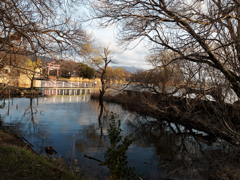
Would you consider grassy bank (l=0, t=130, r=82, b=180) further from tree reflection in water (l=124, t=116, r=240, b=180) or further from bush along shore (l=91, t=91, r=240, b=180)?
bush along shore (l=91, t=91, r=240, b=180)

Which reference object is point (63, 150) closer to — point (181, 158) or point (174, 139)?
point (181, 158)

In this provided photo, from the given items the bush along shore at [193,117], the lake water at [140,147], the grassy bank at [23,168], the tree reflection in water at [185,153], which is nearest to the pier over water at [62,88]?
the bush along shore at [193,117]

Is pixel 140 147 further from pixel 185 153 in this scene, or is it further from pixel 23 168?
pixel 23 168

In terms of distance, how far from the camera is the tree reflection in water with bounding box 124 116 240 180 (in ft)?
18.5

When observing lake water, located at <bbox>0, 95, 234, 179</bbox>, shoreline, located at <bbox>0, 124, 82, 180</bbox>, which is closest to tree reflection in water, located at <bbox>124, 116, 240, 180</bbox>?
lake water, located at <bbox>0, 95, 234, 179</bbox>

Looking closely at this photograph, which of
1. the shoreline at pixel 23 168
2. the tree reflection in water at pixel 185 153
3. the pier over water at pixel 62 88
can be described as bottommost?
the tree reflection in water at pixel 185 153

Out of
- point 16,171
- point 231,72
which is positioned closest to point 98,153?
point 16,171

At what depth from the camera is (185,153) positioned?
8148 mm

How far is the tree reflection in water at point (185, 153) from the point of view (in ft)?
18.5

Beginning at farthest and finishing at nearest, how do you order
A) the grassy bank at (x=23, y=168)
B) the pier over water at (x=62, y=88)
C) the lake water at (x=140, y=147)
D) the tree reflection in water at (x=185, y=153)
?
the pier over water at (x=62, y=88) < the lake water at (x=140, y=147) < the tree reflection in water at (x=185, y=153) < the grassy bank at (x=23, y=168)

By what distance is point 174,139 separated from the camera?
407 inches

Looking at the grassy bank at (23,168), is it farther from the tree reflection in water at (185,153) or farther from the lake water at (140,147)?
the tree reflection in water at (185,153)

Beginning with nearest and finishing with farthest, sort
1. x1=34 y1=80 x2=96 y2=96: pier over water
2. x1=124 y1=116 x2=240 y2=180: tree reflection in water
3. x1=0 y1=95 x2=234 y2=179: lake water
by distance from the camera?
1. x1=124 y1=116 x2=240 y2=180: tree reflection in water
2. x1=0 y1=95 x2=234 y2=179: lake water
3. x1=34 y1=80 x2=96 y2=96: pier over water

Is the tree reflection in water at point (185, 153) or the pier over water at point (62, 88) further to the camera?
the pier over water at point (62, 88)
